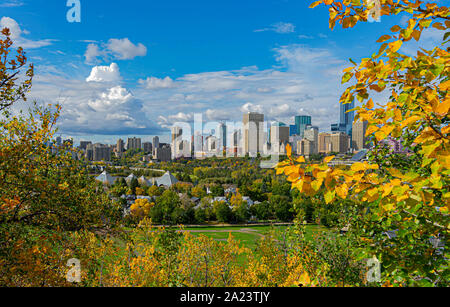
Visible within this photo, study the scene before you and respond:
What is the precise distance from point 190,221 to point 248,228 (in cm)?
684

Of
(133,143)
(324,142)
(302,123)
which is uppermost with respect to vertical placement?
(302,123)

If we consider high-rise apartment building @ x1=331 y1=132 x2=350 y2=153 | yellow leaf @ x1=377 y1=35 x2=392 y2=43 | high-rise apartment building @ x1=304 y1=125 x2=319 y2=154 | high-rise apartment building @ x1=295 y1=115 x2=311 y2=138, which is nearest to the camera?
yellow leaf @ x1=377 y1=35 x2=392 y2=43

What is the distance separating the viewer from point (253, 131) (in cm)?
2981

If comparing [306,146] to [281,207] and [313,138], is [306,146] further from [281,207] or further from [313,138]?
[281,207]

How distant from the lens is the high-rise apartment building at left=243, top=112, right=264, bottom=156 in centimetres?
2528

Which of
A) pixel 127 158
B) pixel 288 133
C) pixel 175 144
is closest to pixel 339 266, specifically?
pixel 288 133

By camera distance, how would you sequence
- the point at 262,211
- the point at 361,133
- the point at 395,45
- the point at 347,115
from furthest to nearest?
the point at 262,211 < the point at 361,133 < the point at 347,115 < the point at 395,45

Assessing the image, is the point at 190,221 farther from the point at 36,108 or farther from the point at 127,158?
the point at 36,108

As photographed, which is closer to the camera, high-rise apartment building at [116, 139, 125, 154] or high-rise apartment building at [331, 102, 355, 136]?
high-rise apartment building at [331, 102, 355, 136]

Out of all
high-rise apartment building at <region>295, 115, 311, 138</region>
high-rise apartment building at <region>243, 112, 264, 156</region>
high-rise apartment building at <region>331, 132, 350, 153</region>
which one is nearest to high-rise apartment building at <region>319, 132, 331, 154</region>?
high-rise apartment building at <region>331, 132, 350, 153</region>

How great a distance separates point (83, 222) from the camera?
409cm

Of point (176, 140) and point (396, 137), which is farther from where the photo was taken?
point (176, 140)

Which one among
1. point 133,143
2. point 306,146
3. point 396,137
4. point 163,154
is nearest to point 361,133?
point 396,137

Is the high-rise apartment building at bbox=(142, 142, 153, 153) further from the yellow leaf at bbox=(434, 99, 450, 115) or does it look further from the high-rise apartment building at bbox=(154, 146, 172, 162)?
the yellow leaf at bbox=(434, 99, 450, 115)
